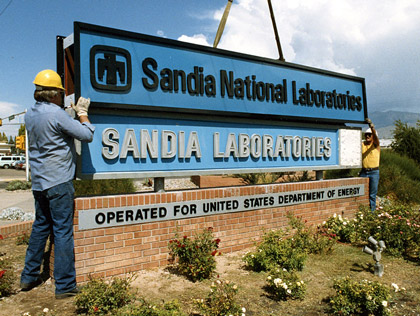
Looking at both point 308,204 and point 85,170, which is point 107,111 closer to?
point 85,170

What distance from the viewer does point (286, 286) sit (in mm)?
3752

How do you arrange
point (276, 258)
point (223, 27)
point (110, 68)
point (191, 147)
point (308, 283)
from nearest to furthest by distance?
point (308, 283) < point (110, 68) < point (276, 258) < point (191, 147) < point (223, 27)

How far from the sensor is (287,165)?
661 centimetres

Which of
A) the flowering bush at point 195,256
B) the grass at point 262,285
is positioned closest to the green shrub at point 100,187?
the grass at point 262,285

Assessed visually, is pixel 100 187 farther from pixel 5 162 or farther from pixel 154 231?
pixel 5 162

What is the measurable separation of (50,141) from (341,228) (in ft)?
16.3

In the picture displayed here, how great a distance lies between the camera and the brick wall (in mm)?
4188

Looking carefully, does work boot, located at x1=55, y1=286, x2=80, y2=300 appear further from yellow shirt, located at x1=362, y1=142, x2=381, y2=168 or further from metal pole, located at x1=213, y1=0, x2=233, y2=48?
yellow shirt, located at x1=362, y1=142, x2=381, y2=168

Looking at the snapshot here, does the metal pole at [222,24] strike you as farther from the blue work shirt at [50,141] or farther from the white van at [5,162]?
the white van at [5,162]

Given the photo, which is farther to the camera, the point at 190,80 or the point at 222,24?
the point at 222,24

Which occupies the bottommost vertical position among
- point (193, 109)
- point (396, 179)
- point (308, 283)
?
point (308, 283)

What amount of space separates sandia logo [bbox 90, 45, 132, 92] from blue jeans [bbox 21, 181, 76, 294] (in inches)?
53.6

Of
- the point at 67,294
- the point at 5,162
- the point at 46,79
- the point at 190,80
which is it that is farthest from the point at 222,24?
the point at 5,162

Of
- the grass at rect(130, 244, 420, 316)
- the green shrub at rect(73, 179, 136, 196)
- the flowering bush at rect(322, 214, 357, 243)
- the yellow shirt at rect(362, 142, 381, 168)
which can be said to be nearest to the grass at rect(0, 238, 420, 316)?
the grass at rect(130, 244, 420, 316)
